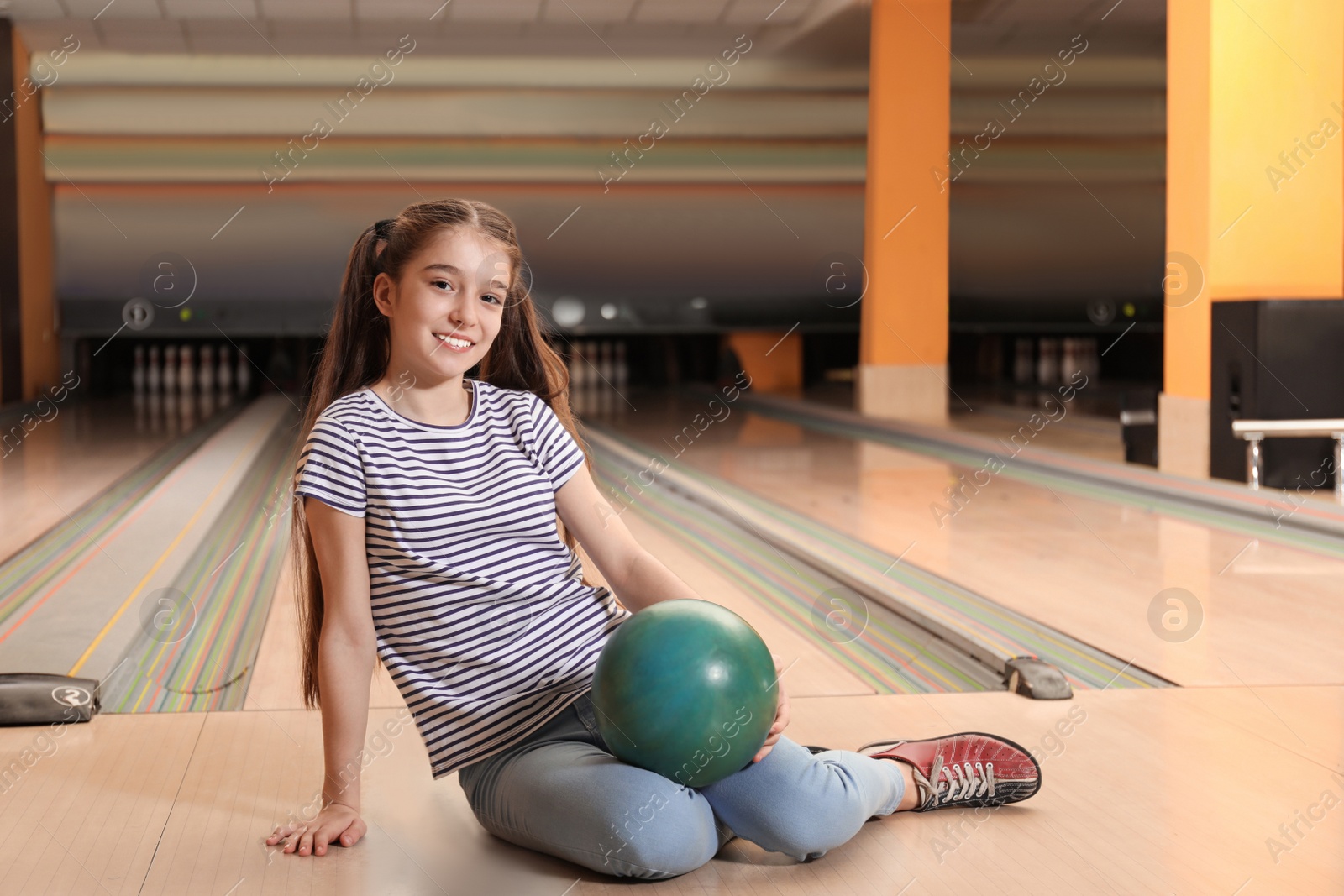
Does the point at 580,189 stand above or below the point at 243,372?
above

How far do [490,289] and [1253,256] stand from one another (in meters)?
3.64

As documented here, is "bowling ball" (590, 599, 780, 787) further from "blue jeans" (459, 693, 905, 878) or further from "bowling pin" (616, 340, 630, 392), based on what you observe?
"bowling pin" (616, 340, 630, 392)

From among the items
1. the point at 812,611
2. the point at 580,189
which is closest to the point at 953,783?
the point at 812,611

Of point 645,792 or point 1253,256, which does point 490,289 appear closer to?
point 645,792

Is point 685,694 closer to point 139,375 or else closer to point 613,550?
point 613,550

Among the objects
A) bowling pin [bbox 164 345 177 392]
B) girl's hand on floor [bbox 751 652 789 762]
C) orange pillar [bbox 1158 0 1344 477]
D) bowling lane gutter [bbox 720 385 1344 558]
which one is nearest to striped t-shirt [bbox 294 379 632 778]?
girl's hand on floor [bbox 751 652 789 762]

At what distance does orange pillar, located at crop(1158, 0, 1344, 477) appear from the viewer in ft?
14.2

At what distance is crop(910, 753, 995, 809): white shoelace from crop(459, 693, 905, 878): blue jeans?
0.28ft

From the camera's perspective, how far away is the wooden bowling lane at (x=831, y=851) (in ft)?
4.41

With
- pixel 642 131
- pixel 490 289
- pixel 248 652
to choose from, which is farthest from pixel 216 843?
pixel 642 131

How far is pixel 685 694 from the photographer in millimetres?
1292

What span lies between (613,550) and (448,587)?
0.67 ft

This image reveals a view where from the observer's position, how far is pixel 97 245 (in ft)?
26.7

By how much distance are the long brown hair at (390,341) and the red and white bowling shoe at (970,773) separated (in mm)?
517
